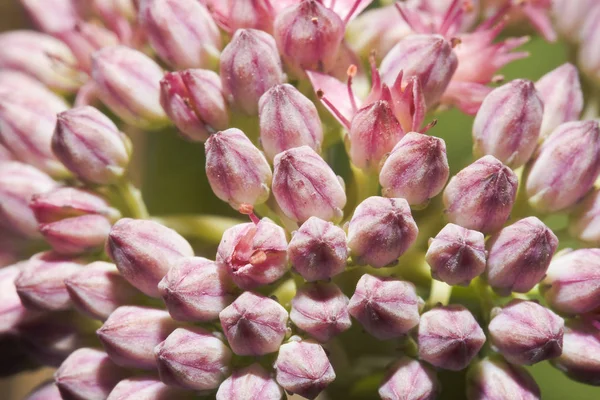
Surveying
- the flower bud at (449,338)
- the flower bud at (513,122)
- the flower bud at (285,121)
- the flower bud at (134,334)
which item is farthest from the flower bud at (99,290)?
the flower bud at (513,122)

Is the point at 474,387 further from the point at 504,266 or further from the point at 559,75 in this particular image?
the point at 559,75

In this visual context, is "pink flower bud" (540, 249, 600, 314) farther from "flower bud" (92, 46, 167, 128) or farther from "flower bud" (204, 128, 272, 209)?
"flower bud" (92, 46, 167, 128)

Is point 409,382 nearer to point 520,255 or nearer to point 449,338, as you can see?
point 449,338

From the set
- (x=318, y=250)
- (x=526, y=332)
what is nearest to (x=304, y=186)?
(x=318, y=250)

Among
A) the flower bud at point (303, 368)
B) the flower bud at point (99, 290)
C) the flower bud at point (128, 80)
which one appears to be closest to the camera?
the flower bud at point (303, 368)

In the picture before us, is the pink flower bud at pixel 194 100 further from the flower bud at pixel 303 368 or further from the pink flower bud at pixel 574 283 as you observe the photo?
the pink flower bud at pixel 574 283

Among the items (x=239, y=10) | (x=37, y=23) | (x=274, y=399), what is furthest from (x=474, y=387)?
(x=37, y=23)
